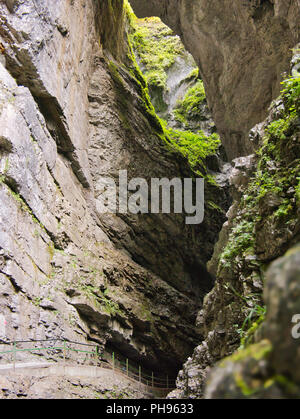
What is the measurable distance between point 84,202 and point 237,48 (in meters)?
9.86

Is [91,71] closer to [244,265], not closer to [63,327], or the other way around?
[63,327]

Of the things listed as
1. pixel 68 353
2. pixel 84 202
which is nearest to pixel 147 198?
pixel 84 202

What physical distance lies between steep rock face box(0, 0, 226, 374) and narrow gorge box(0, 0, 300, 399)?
68 mm

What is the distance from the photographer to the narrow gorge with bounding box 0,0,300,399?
5.94 m

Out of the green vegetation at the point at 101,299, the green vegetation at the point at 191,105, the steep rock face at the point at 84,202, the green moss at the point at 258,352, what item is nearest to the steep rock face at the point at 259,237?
the green moss at the point at 258,352

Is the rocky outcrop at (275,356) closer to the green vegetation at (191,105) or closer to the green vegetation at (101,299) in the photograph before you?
the green vegetation at (101,299)

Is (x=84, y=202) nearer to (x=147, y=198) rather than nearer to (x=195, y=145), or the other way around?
(x=147, y=198)

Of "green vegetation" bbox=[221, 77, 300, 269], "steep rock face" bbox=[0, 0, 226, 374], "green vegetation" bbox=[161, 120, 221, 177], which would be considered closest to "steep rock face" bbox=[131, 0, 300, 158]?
"green vegetation" bbox=[161, 120, 221, 177]

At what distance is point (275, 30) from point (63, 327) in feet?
42.8

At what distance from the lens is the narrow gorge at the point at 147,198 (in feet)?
19.5

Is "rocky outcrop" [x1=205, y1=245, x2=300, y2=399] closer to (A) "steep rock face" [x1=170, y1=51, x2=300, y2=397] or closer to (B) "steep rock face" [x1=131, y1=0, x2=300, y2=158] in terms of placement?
(A) "steep rock face" [x1=170, y1=51, x2=300, y2=397]

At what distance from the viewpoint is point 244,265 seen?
6559 mm

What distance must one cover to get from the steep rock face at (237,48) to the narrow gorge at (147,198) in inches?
3.1
